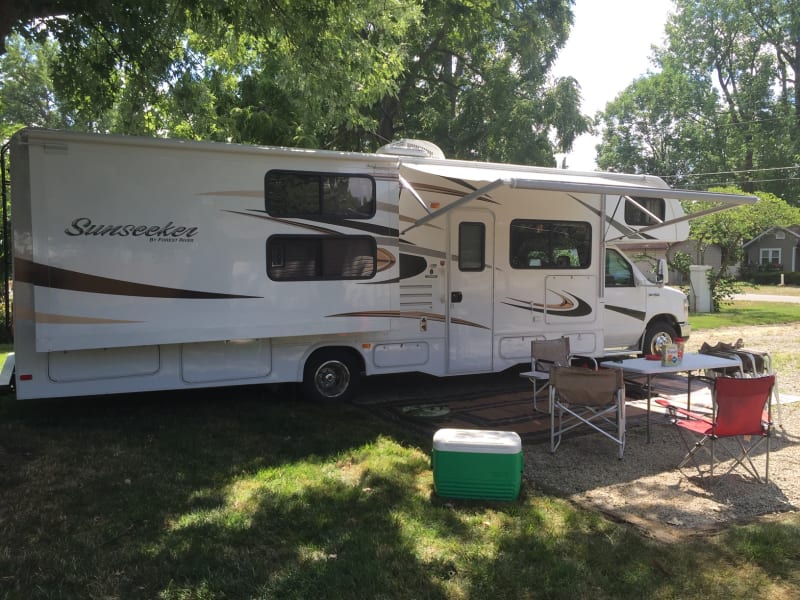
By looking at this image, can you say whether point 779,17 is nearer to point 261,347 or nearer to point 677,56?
point 677,56

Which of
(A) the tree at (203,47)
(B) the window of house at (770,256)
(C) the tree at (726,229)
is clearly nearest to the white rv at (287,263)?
(A) the tree at (203,47)

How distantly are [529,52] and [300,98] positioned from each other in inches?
400

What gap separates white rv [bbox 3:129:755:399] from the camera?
219 inches

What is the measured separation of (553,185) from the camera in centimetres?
579

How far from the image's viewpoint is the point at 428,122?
19.4 m

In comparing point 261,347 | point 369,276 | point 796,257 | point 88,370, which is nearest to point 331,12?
point 369,276

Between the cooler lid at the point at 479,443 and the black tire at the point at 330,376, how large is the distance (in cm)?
273

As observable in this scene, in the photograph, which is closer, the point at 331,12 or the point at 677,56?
the point at 331,12

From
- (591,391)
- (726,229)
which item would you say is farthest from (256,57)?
(726,229)

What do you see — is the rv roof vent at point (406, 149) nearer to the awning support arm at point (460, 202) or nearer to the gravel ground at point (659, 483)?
the awning support arm at point (460, 202)

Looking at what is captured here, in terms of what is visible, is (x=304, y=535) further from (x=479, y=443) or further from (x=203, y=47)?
(x=203, y=47)

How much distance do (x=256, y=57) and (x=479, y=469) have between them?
29.2 ft

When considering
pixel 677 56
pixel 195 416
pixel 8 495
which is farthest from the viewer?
pixel 677 56

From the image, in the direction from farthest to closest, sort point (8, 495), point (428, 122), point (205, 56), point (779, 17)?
point (779, 17) < point (428, 122) < point (205, 56) < point (8, 495)
